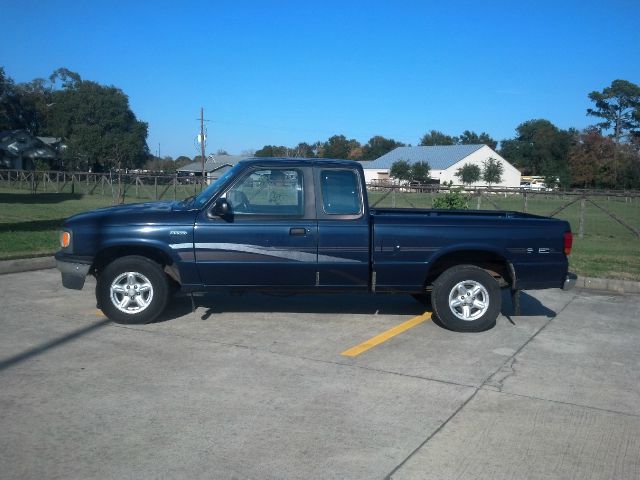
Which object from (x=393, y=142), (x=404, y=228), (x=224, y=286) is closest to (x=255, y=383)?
(x=224, y=286)

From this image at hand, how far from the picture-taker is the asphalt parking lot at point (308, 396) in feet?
13.7

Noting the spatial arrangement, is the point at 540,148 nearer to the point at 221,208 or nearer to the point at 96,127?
the point at 96,127

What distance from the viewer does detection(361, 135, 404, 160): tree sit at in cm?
8988

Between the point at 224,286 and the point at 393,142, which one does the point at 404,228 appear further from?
the point at 393,142

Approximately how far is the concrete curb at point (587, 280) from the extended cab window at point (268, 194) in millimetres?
5219

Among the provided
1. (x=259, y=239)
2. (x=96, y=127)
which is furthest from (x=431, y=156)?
(x=259, y=239)

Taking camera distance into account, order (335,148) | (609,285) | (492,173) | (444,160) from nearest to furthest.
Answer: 1. (609,285)
2. (335,148)
3. (492,173)
4. (444,160)

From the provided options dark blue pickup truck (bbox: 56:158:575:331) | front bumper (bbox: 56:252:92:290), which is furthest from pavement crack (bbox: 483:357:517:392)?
front bumper (bbox: 56:252:92:290)

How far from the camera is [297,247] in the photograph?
724 cm

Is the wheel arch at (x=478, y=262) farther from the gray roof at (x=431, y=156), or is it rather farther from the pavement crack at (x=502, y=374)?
the gray roof at (x=431, y=156)

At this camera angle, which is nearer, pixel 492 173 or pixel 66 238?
pixel 66 238

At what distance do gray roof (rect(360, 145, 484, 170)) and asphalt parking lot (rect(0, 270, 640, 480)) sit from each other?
228 ft

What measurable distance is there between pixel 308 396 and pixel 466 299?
2983mm

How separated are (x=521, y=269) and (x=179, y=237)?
4.01 meters
